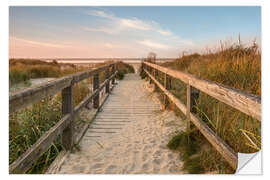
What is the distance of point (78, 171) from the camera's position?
264cm

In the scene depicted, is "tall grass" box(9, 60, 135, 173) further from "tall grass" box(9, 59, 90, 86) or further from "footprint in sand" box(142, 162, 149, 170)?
"tall grass" box(9, 59, 90, 86)

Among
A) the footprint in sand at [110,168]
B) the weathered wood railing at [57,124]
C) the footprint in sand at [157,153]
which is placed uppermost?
the weathered wood railing at [57,124]

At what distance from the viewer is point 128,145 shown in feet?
11.1

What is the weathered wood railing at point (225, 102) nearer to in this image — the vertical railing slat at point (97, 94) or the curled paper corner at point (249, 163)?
the curled paper corner at point (249, 163)

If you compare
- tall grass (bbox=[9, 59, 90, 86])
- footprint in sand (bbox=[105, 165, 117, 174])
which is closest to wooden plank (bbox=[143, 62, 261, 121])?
footprint in sand (bbox=[105, 165, 117, 174])

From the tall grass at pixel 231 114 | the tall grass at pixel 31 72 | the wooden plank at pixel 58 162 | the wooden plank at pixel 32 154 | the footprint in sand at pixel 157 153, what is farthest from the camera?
the tall grass at pixel 31 72

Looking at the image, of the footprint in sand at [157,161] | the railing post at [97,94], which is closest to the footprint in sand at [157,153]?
the footprint in sand at [157,161]

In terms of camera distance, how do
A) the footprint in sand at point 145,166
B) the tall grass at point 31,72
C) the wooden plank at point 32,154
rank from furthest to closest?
the tall grass at point 31,72
the footprint in sand at point 145,166
the wooden plank at point 32,154

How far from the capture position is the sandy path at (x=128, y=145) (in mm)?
2693

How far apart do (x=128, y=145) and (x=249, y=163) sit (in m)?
Result: 1.75

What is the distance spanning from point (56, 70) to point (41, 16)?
8.01 meters

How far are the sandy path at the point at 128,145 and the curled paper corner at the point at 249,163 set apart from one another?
0.75 m
